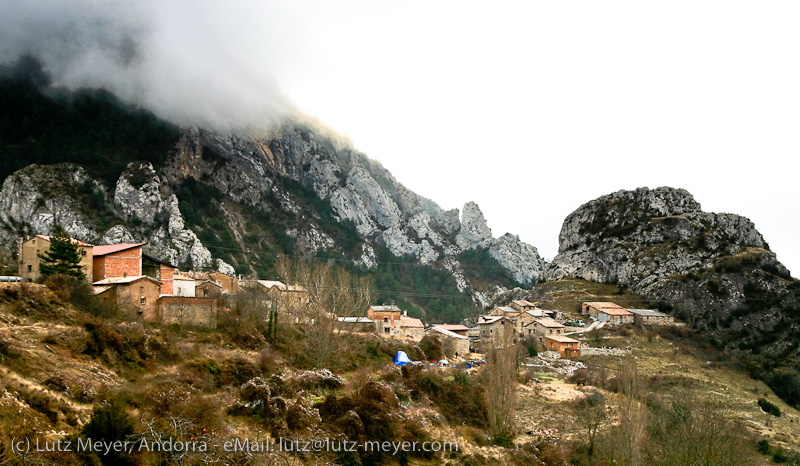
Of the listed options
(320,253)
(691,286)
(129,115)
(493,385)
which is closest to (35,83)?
(129,115)

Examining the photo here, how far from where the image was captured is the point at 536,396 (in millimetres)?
37188

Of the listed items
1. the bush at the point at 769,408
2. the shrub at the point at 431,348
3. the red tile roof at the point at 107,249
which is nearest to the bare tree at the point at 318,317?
the shrub at the point at 431,348

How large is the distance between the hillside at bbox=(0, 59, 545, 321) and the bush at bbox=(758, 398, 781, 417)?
74488 mm

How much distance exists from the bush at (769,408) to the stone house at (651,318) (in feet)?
78.7

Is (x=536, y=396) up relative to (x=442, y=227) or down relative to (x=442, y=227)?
down

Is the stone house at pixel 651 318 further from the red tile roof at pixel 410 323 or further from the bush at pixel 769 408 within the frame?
the red tile roof at pixel 410 323

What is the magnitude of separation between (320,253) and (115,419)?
376ft

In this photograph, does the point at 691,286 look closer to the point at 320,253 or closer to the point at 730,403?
the point at 730,403

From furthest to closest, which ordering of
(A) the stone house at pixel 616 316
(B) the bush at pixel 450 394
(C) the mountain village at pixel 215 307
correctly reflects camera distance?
1. (A) the stone house at pixel 616 316
2. (C) the mountain village at pixel 215 307
3. (B) the bush at pixel 450 394

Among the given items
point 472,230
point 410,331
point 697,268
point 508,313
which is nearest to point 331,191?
point 472,230

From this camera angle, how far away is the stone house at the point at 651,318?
6650 cm

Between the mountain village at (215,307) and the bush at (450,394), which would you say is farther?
the mountain village at (215,307)

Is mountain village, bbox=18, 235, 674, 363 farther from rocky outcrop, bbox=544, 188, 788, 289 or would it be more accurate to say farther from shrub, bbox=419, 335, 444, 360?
rocky outcrop, bbox=544, 188, 788, 289

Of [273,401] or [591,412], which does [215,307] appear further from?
[591,412]
